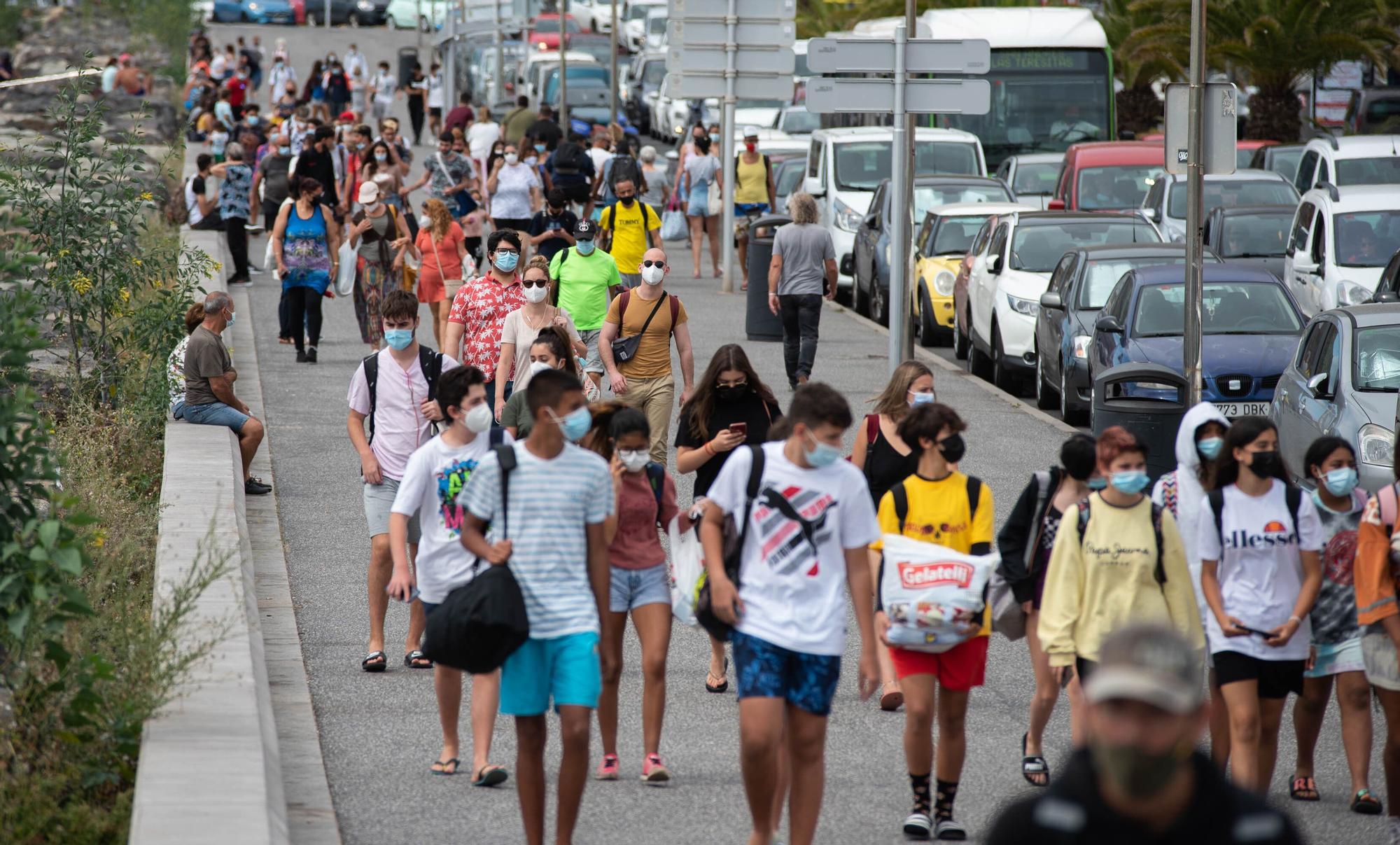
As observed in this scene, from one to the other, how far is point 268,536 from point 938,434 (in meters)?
6.09

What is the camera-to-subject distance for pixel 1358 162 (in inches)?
961

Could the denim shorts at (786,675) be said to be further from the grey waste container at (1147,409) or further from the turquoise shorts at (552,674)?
the grey waste container at (1147,409)

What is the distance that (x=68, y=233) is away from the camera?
1388cm

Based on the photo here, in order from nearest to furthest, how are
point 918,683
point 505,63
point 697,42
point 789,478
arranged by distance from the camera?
point 789,478 → point 918,683 → point 697,42 → point 505,63

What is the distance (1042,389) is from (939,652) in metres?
11.3

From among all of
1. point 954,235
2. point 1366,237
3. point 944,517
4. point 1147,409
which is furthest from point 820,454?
point 954,235

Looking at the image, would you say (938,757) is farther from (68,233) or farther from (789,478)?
(68,233)

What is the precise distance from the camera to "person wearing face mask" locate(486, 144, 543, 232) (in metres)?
22.6

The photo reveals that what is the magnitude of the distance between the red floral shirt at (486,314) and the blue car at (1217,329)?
520 cm

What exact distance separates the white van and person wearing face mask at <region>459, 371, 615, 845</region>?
752 inches

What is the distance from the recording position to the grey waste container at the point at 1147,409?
40.5ft

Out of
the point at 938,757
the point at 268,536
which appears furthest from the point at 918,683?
the point at 268,536

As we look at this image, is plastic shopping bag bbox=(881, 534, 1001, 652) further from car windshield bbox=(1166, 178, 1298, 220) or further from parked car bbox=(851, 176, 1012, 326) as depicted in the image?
car windshield bbox=(1166, 178, 1298, 220)

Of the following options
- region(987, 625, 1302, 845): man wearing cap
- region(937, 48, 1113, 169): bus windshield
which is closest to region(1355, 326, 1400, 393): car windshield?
region(987, 625, 1302, 845): man wearing cap
